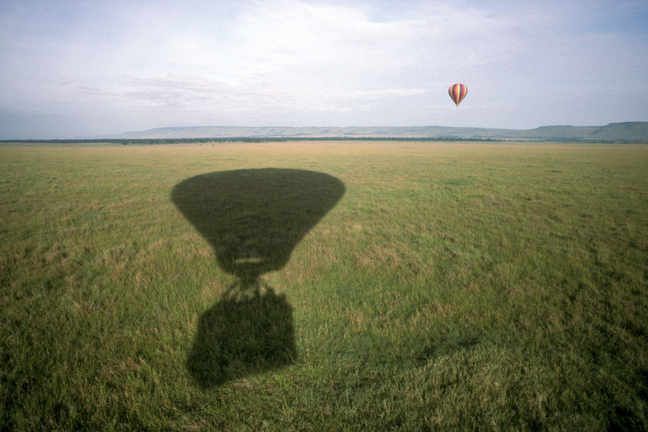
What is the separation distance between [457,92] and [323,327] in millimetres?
33019

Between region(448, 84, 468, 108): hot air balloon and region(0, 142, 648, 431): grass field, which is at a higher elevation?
region(448, 84, 468, 108): hot air balloon

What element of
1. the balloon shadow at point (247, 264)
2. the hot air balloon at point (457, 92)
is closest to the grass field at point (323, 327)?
the balloon shadow at point (247, 264)

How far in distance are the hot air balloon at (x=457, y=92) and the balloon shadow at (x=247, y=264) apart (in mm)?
23550

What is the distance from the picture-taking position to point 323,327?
3816 millimetres

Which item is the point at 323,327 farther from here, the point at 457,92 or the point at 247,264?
the point at 457,92

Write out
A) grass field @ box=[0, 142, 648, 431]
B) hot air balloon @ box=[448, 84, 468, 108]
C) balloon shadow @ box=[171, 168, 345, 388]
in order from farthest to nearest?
hot air balloon @ box=[448, 84, 468, 108], balloon shadow @ box=[171, 168, 345, 388], grass field @ box=[0, 142, 648, 431]

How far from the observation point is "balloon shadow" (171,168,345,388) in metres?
3.26

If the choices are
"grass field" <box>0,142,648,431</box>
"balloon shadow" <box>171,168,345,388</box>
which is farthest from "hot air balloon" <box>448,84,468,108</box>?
"grass field" <box>0,142,648,431</box>

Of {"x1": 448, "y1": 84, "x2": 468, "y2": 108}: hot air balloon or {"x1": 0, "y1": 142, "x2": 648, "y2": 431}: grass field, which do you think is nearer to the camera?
{"x1": 0, "y1": 142, "x2": 648, "y2": 431}: grass field

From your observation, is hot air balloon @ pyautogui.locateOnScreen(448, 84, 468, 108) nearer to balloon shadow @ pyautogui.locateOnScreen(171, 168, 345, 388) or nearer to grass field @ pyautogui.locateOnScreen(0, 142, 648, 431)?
balloon shadow @ pyautogui.locateOnScreen(171, 168, 345, 388)

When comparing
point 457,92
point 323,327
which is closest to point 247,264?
point 323,327

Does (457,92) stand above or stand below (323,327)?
above

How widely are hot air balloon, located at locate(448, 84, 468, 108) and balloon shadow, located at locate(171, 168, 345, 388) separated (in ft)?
77.3

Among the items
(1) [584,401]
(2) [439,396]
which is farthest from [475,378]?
(1) [584,401]
